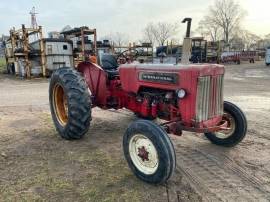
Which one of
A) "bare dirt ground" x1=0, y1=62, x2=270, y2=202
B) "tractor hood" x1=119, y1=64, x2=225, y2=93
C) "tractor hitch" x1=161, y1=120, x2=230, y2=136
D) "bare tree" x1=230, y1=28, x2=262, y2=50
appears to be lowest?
"bare dirt ground" x1=0, y1=62, x2=270, y2=202

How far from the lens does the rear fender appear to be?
570 cm

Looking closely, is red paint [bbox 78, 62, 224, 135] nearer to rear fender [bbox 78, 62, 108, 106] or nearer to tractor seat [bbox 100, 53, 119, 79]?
rear fender [bbox 78, 62, 108, 106]

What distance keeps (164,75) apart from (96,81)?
186 cm

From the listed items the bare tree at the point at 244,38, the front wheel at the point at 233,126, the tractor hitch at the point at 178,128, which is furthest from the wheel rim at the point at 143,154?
the bare tree at the point at 244,38

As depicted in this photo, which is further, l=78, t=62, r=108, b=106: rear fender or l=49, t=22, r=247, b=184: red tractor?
l=78, t=62, r=108, b=106: rear fender

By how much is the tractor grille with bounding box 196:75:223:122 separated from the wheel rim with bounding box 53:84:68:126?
2567 mm

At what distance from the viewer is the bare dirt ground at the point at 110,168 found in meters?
3.55

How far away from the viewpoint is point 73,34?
18.9m

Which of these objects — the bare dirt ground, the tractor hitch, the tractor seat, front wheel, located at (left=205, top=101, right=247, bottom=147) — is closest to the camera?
the bare dirt ground

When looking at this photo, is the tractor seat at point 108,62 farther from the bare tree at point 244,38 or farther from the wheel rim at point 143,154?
the bare tree at point 244,38

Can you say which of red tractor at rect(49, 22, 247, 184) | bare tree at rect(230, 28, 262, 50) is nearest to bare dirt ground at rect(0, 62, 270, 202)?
red tractor at rect(49, 22, 247, 184)

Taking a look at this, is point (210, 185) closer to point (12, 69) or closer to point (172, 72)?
point (172, 72)

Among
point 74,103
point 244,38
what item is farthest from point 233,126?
point 244,38

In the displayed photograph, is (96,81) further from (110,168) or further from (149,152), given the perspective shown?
(149,152)
